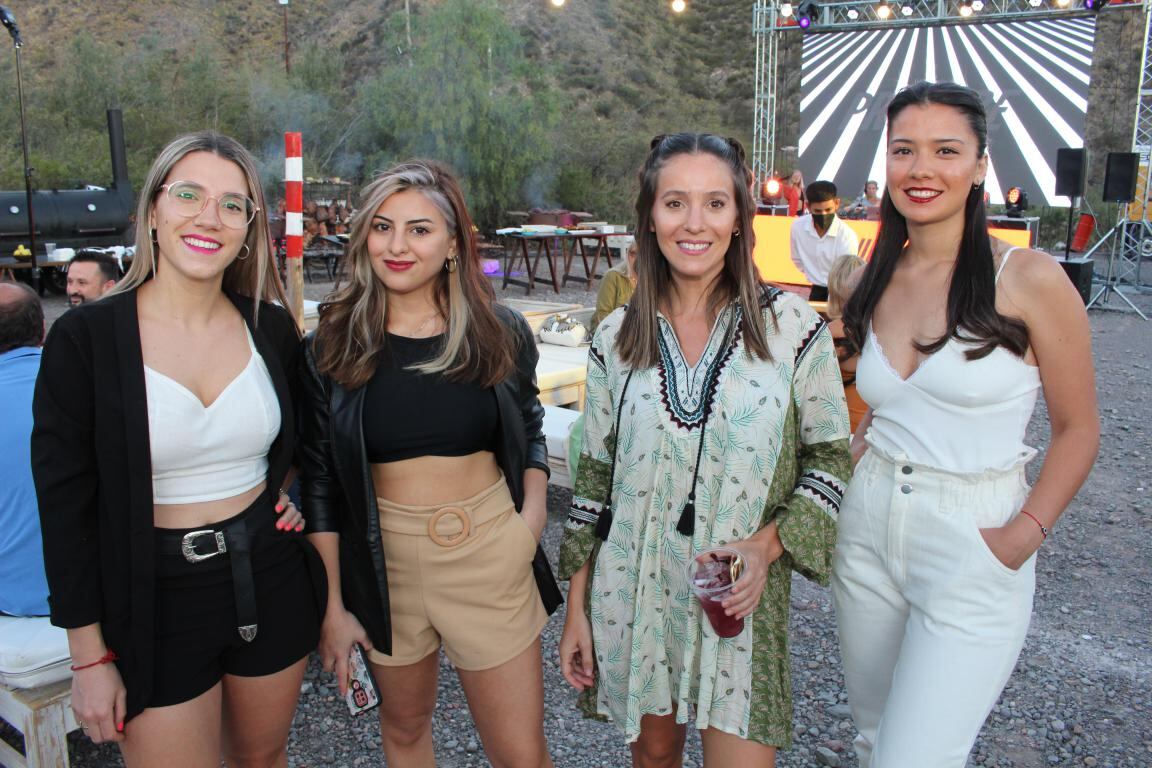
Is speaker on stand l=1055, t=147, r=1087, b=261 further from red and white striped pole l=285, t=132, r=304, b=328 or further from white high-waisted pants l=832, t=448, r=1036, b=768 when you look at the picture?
white high-waisted pants l=832, t=448, r=1036, b=768

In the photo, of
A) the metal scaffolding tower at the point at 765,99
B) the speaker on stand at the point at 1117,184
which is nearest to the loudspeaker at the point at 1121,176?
the speaker on stand at the point at 1117,184

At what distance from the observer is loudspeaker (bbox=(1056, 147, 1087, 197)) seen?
40.2 ft

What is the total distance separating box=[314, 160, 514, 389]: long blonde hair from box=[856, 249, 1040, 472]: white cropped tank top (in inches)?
33.7

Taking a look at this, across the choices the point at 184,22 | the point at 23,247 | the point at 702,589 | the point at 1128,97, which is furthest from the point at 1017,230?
the point at 184,22

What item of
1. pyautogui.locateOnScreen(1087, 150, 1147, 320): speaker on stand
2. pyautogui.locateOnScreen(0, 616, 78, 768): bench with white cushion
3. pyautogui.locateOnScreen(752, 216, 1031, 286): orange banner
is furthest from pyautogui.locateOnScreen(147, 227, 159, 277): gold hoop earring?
pyautogui.locateOnScreen(1087, 150, 1147, 320): speaker on stand

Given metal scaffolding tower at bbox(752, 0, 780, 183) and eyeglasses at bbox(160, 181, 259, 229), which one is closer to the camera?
eyeglasses at bbox(160, 181, 259, 229)

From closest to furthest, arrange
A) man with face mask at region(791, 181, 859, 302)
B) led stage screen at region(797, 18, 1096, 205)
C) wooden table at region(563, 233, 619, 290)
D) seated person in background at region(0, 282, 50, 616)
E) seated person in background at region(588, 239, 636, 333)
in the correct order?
1. seated person in background at region(0, 282, 50, 616)
2. seated person in background at region(588, 239, 636, 333)
3. man with face mask at region(791, 181, 859, 302)
4. wooden table at region(563, 233, 619, 290)
5. led stage screen at region(797, 18, 1096, 205)

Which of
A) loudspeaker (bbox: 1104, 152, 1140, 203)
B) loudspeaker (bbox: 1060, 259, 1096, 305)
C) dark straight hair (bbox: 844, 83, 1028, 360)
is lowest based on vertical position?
loudspeaker (bbox: 1060, 259, 1096, 305)

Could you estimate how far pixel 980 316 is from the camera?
1.64 metres

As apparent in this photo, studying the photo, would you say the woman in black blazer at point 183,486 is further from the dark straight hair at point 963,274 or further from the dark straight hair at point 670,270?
the dark straight hair at point 963,274

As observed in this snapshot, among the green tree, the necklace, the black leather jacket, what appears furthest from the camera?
the green tree

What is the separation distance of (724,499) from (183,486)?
100 centimetres

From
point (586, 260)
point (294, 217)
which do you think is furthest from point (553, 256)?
point (294, 217)

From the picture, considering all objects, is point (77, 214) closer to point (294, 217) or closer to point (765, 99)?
point (294, 217)
